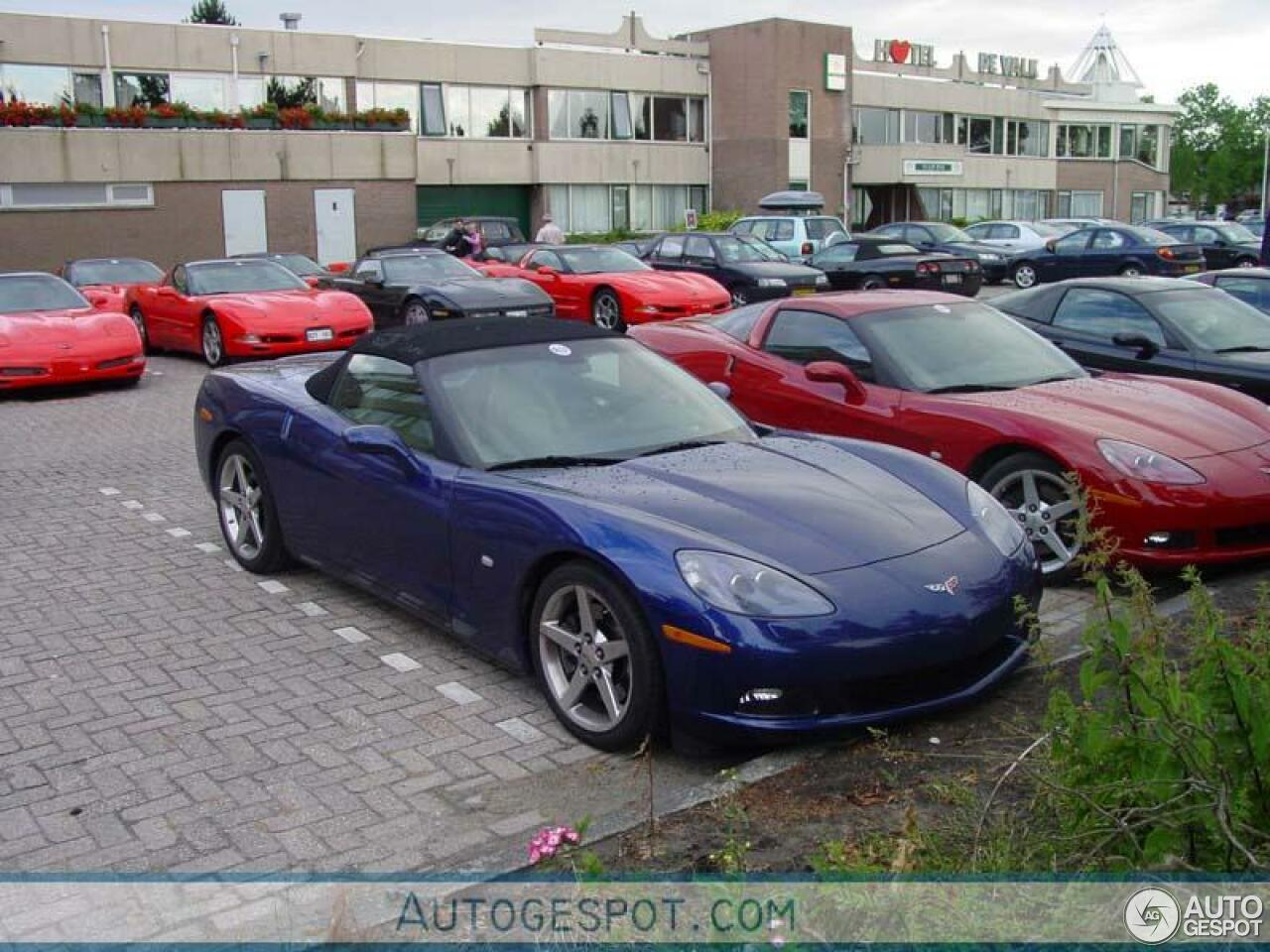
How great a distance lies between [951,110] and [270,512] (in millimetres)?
58500

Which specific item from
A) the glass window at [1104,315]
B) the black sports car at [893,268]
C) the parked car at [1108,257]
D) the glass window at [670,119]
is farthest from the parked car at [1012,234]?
the glass window at [1104,315]

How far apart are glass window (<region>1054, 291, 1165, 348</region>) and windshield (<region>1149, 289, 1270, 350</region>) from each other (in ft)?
0.45

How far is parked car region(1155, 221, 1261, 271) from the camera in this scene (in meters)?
28.2

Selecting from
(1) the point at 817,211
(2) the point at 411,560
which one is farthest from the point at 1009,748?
(1) the point at 817,211

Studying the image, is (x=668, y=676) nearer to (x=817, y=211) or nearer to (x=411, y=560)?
(x=411, y=560)

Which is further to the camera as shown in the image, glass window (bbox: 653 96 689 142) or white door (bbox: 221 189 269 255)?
glass window (bbox: 653 96 689 142)

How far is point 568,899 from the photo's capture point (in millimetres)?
3568

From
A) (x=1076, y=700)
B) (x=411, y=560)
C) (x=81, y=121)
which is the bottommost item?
(x=1076, y=700)

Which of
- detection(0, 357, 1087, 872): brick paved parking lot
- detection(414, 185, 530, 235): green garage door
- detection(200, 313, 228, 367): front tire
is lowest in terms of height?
detection(0, 357, 1087, 872): brick paved parking lot

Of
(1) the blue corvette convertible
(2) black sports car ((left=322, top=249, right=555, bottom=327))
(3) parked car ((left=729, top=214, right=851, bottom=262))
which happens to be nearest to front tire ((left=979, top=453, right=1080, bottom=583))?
(1) the blue corvette convertible

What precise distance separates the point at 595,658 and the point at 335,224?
3340 centimetres

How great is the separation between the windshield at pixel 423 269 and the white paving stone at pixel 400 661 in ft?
45.6

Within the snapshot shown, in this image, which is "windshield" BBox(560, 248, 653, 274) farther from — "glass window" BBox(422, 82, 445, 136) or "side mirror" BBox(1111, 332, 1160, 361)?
"glass window" BBox(422, 82, 445, 136)

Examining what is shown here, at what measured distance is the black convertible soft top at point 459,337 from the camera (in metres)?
6.04
